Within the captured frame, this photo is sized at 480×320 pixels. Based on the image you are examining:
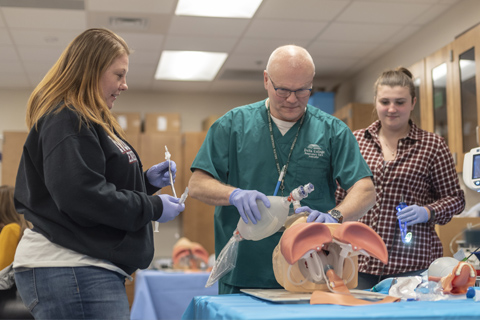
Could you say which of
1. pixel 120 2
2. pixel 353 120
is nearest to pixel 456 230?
pixel 353 120

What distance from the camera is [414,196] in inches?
89.7

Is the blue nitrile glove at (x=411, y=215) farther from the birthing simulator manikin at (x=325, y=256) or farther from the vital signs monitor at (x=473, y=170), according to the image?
the birthing simulator manikin at (x=325, y=256)

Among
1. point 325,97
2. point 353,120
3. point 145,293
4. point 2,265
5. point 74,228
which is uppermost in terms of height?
point 325,97

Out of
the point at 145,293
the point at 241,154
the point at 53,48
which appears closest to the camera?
the point at 241,154

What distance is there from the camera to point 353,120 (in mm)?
5258

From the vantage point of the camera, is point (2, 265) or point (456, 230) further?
point (456, 230)

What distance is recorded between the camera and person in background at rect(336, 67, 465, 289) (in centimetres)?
221

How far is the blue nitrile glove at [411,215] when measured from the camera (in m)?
2.09

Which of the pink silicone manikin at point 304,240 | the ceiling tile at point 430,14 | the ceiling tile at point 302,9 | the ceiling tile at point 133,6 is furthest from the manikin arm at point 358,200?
the ceiling tile at point 430,14

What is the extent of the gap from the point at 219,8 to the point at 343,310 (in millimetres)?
3484

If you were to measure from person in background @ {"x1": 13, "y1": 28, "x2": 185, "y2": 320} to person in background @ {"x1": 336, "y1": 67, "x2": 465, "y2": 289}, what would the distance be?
1.07 m

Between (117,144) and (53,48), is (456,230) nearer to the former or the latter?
(117,144)

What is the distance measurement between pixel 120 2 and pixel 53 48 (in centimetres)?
129

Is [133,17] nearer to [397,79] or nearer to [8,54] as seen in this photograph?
[8,54]
